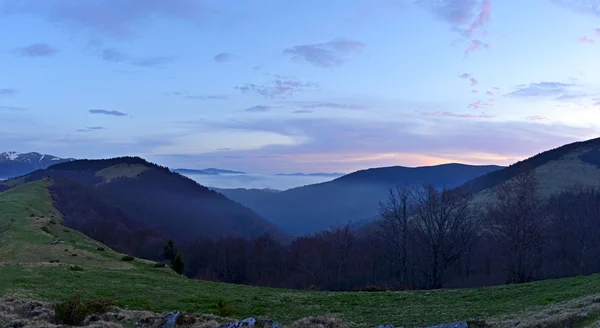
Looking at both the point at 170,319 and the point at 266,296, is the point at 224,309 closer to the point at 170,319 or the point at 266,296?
the point at 170,319

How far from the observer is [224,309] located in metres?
23.8

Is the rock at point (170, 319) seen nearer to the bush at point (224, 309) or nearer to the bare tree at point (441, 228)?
the bush at point (224, 309)

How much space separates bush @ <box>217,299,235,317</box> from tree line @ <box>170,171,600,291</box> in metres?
20.6

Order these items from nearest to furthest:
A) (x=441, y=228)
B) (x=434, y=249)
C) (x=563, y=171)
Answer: (x=434, y=249) < (x=441, y=228) < (x=563, y=171)

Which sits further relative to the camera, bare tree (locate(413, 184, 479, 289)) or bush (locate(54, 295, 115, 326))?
bare tree (locate(413, 184, 479, 289))

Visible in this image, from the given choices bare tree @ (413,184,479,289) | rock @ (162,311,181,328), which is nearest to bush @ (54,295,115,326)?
rock @ (162,311,181,328)

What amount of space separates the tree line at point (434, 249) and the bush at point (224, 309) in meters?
20.6

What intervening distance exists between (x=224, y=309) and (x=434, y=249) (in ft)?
125

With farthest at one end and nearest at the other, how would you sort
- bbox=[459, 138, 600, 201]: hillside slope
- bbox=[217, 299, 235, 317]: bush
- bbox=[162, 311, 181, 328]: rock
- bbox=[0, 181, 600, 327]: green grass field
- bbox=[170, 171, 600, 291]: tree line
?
bbox=[459, 138, 600, 201]: hillside slope
bbox=[170, 171, 600, 291]: tree line
bbox=[217, 299, 235, 317]: bush
bbox=[0, 181, 600, 327]: green grass field
bbox=[162, 311, 181, 328]: rock

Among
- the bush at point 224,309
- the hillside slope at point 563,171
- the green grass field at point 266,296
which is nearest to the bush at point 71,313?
the green grass field at point 266,296

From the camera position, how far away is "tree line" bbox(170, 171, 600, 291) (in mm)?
57625

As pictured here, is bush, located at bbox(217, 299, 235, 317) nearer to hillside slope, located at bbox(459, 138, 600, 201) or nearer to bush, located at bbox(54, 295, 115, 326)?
bush, located at bbox(54, 295, 115, 326)

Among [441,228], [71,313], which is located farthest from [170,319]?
[441,228]

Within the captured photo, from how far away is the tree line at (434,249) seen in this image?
189 ft
